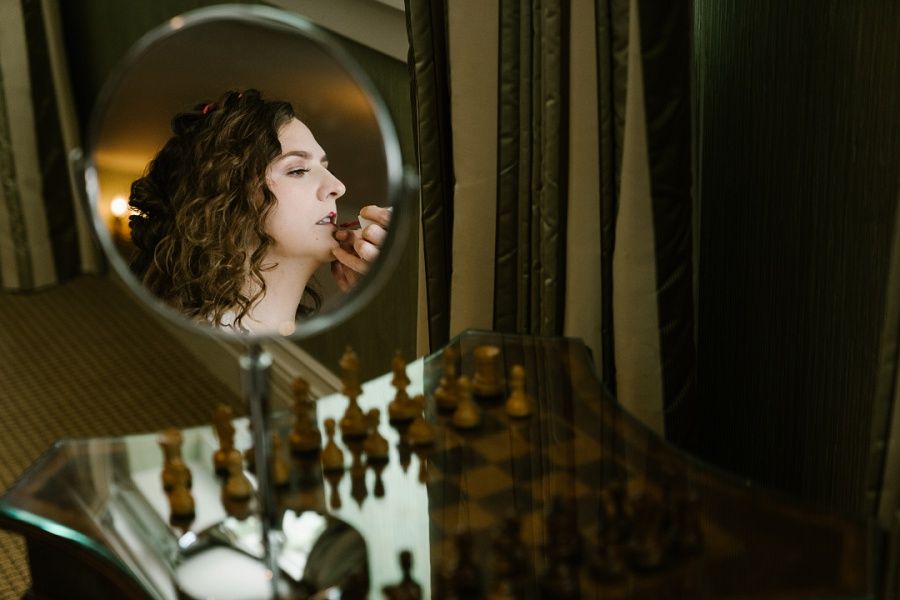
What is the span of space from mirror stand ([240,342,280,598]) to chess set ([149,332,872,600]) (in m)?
0.03

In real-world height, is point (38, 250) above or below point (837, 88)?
below

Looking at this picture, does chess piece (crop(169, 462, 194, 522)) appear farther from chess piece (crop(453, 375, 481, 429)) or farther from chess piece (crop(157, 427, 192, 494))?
chess piece (crop(453, 375, 481, 429))

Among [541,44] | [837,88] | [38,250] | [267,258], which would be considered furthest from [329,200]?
[38,250]

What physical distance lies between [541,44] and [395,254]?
494 millimetres

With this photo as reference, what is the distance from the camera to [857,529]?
0.83 metres

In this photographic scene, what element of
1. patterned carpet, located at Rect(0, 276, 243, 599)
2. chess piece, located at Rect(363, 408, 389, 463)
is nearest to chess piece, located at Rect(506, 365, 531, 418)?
chess piece, located at Rect(363, 408, 389, 463)

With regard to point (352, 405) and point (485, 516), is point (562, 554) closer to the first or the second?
point (485, 516)

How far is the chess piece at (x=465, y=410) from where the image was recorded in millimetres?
1015

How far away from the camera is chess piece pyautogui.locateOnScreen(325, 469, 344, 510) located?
0.94 m

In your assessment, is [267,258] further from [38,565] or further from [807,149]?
[807,149]

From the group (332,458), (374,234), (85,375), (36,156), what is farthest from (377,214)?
(36,156)

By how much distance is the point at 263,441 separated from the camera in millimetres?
828

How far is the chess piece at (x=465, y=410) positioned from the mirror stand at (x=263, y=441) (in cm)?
19

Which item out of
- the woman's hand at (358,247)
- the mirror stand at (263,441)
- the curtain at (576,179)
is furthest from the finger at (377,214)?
the curtain at (576,179)
